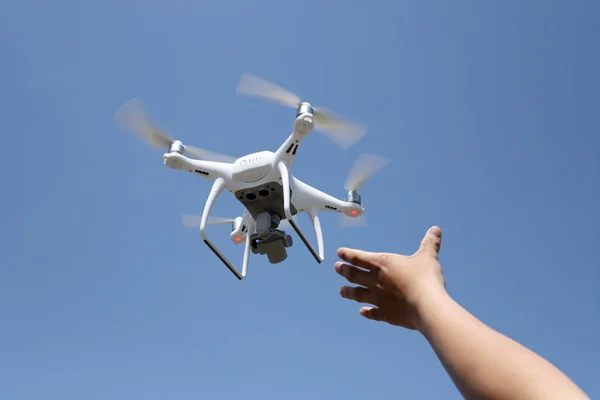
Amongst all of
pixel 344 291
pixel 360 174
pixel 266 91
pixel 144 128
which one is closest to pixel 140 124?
pixel 144 128

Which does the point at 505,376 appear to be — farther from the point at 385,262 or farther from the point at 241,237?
the point at 241,237

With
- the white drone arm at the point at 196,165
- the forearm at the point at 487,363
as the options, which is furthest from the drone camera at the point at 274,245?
the forearm at the point at 487,363

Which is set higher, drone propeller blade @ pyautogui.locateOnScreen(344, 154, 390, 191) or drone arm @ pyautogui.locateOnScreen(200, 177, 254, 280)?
drone propeller blade @ pyautogui.locateOnScreen(344, 154, 390, 191)

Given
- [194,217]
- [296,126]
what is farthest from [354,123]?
[194,217]

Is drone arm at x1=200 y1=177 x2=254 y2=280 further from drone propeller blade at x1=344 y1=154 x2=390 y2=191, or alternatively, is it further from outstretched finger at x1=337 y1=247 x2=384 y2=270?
outstretched finger at x1=337 y1=247 x2=384 y2=270

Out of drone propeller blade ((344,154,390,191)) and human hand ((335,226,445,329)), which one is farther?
drone propeller blade ((344,154,390,191))

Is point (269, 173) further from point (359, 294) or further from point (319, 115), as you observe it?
point (359, 294)

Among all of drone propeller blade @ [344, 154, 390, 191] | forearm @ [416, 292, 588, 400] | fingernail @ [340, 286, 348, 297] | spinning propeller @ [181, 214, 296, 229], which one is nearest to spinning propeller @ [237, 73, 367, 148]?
drone propeller blade @ [344, 154, 390, 191]
